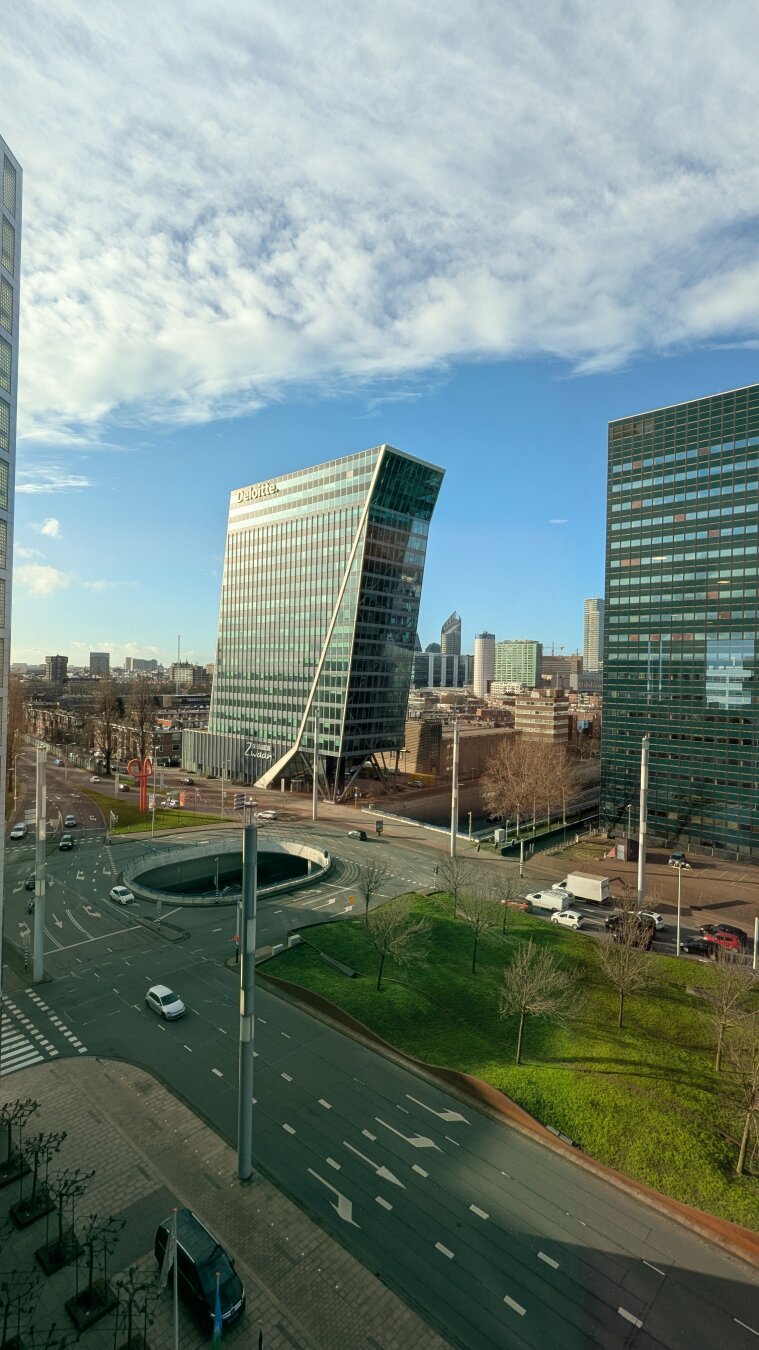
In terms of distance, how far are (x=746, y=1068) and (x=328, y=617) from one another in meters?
82.6

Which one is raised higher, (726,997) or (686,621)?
(686,621)

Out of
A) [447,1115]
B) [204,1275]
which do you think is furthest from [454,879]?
[204,1275]

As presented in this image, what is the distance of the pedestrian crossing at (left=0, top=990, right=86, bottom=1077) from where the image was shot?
2973 centimetres

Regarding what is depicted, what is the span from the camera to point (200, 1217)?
2045cm

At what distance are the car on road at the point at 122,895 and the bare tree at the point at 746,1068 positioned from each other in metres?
42.2

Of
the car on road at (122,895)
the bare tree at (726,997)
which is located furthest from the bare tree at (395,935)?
the car on road at (122,895)

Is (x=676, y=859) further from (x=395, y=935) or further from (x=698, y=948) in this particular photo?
(x=395, y=935)

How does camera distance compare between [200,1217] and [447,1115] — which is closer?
[200,1217]

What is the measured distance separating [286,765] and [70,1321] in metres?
90.4

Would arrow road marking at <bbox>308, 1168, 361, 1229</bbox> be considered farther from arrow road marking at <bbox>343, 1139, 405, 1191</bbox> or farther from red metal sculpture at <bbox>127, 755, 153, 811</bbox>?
red metal sculpture at <bbox>127, 755, 153, 811</bbox>

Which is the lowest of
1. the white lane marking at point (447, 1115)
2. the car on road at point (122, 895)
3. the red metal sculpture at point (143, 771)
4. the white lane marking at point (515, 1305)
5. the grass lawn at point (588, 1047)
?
the car on road at point (122, 895)

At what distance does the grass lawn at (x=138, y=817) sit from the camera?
7597cm

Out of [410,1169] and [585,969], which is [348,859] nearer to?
[585,969]

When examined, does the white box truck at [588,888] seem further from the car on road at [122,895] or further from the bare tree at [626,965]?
the car on road at [122,895]
